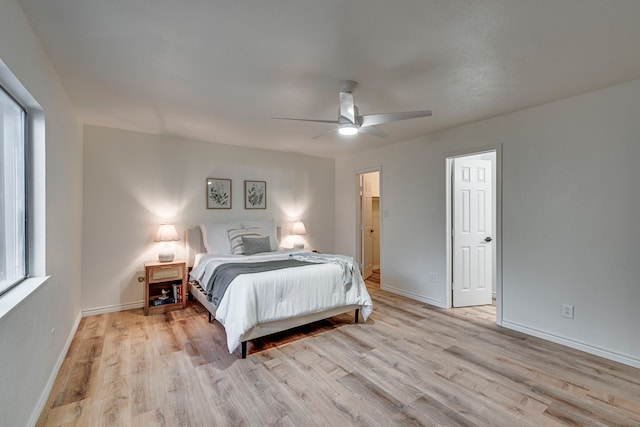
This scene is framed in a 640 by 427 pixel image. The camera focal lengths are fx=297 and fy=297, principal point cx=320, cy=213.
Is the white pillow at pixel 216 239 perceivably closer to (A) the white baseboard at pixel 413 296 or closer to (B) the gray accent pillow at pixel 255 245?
(B) the gray accent pillow at pixel 255 245

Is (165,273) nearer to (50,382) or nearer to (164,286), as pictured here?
(164,286)

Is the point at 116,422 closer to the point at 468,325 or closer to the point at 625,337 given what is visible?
the point at 468,325

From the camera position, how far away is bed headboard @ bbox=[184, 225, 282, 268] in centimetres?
430

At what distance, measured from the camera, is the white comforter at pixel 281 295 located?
2.58 metres

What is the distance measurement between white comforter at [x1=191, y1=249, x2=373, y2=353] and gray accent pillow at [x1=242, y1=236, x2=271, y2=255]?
58 centimetres

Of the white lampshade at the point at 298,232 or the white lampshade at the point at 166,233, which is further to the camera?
the white lampshade at the point at 298,232

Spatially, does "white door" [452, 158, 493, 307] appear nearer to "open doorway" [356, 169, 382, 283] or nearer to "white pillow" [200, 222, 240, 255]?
"open doorway" [356, 169, 382, 283]

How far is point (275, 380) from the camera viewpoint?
7.50ft

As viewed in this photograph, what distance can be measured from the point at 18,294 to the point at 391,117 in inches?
106

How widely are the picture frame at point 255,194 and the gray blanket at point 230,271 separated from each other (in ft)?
5.66

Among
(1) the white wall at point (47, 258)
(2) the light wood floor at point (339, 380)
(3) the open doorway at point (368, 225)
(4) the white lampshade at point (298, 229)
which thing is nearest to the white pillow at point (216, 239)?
(2) the light wood floor at point (339, 380)

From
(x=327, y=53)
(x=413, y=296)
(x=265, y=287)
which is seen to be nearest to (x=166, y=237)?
(x=265, y=287)

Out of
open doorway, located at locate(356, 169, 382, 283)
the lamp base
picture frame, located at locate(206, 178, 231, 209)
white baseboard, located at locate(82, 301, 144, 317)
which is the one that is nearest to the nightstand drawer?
the lamp base

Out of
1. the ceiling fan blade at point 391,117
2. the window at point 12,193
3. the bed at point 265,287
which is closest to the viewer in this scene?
the window at point 12,193
